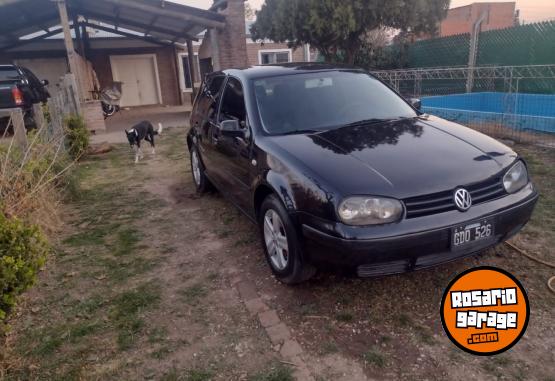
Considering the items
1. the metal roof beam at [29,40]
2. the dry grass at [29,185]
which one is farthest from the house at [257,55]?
the dry grass at [29,185]

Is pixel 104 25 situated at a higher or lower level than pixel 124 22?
higher

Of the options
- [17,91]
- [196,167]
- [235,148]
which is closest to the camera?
[235,148]

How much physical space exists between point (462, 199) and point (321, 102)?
1.69 metres

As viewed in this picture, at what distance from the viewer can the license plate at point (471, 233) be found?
2.64m

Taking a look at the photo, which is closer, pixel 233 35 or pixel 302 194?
pixel 302 194

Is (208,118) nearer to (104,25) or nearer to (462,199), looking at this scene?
(462,199)

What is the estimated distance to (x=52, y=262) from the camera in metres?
4.08

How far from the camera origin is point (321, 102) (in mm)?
3910

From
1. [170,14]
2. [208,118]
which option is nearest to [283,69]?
[208,118]

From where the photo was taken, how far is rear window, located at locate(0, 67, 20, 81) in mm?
10687

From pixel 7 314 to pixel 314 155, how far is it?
2.34 meters

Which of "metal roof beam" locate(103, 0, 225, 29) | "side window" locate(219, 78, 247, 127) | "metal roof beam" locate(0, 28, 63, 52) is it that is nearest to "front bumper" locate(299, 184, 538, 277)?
"side window" locate(219, 78, 247, 127)

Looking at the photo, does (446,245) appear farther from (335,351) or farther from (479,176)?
(335,351)

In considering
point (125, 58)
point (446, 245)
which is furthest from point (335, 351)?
point (125, 58)
